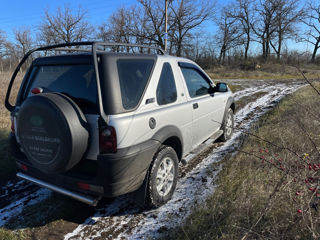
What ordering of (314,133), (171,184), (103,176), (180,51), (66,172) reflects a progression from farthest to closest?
(180,51)
(314,133)
(171,184)
(66,172)
(103,176)

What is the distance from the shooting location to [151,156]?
2.47 meters

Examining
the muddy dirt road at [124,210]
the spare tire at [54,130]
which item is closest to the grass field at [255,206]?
the muddy dirt road at [124,210]

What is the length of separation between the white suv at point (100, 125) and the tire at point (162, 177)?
0.01 meters

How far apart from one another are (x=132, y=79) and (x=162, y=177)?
127 centimetres

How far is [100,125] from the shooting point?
2.12 meters

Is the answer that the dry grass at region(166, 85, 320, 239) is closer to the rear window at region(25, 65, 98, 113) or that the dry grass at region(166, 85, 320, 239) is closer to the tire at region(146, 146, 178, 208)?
the tire at region(146, 146, 178, 208)

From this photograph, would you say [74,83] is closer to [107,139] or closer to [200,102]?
[107,139]

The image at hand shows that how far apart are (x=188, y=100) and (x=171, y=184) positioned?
122cm

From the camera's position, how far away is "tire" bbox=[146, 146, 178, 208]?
2588 mm

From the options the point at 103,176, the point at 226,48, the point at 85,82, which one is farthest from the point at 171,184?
the point at 226,48

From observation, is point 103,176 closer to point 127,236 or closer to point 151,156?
point 151,156

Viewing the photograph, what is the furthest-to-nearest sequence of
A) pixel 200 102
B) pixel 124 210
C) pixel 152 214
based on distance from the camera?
pixel 200 102, pixel 124 210, pixel 152 214

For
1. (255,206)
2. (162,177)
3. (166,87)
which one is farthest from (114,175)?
(255,206)

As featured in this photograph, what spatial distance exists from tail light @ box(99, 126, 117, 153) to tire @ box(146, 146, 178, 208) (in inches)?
25.0
